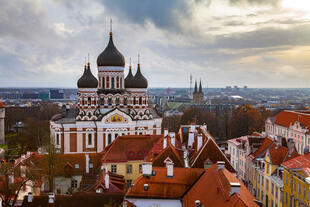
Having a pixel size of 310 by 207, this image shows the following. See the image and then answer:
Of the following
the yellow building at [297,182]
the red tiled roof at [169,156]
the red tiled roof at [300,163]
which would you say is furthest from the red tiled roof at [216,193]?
the red tiled roof at [300,163]

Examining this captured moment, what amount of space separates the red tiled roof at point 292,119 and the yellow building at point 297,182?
115 ft

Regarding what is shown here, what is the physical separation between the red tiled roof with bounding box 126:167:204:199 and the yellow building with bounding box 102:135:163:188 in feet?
37.0


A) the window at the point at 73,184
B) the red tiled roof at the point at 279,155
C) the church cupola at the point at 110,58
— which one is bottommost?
the window at the point at 73,184

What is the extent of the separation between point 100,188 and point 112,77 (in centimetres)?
3692

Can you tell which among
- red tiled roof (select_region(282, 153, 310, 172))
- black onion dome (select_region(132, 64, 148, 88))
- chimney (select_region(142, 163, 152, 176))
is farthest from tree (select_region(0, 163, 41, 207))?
black onion dome (select_region(132, 64, 148, 88))

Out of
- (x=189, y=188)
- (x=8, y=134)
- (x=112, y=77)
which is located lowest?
(x=8, y=134)

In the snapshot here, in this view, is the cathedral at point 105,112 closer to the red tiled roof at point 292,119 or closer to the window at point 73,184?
the window at point 73,184

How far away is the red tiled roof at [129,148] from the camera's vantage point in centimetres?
4038

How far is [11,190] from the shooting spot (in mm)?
30781

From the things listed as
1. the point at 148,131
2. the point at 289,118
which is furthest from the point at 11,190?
the point at 289,118

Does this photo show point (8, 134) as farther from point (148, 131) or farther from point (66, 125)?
point (148, 131)

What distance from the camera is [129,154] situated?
41.5 m

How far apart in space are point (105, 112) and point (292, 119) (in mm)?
35999

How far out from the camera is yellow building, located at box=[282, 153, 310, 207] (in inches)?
1014
